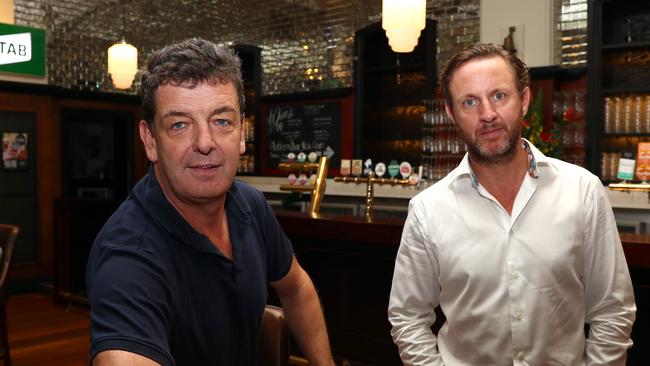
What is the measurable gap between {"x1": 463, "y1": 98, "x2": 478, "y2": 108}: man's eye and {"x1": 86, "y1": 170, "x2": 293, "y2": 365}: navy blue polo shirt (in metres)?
0.72

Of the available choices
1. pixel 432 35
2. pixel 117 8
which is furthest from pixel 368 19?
pixel 117 8

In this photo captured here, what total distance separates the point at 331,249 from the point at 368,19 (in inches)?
198

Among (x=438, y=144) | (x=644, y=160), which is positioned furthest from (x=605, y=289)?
(x=438, y=144)

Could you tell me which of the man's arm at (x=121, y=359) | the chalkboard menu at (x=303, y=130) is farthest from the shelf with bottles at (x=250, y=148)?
the man's arm at (x=121, y=359)

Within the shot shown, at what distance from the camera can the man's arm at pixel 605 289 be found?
66.3 inches

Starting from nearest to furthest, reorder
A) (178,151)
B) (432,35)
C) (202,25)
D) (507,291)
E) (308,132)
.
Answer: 1. (178,151)
2. (507,291)
3. (432,35)
4. (308,132)
5. (202,25)

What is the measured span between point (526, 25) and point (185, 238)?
6103 millimetres

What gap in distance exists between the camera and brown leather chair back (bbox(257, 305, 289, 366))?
1.54 meters

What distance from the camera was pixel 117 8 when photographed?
8875 millimetres

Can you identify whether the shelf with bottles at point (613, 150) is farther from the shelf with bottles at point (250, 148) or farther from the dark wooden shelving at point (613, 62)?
the shelf with bottles at point (250, 148)

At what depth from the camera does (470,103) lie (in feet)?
5.78

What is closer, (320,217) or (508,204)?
(508,204)

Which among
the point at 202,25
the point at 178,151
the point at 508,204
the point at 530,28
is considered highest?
the point at 202,25

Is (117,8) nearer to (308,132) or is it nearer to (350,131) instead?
(308,132)
